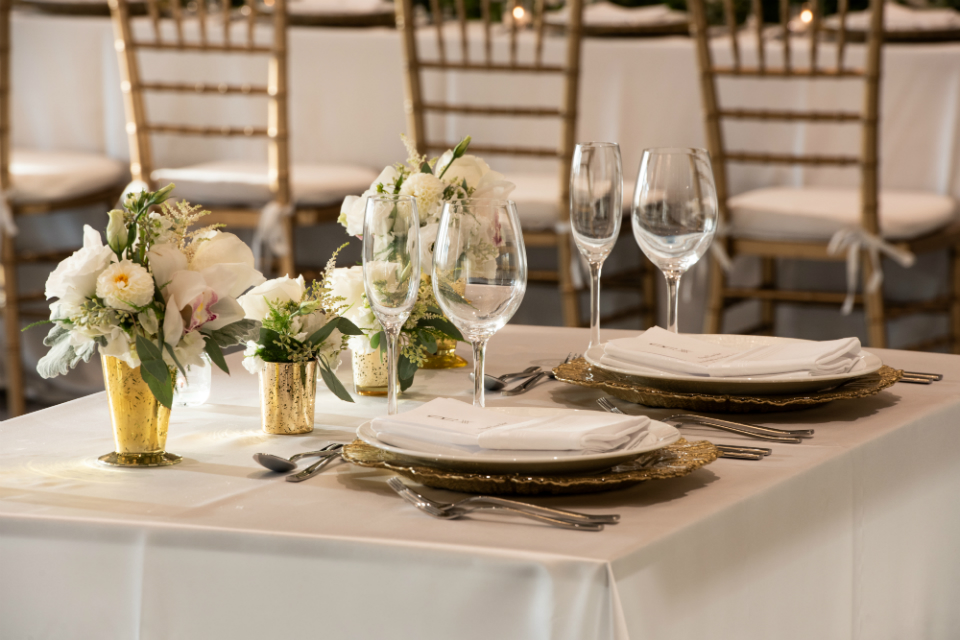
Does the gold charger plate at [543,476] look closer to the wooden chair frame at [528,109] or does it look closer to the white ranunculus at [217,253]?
the white ranunculus at [217,253]

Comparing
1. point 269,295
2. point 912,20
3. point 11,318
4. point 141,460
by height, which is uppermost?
point 912,20

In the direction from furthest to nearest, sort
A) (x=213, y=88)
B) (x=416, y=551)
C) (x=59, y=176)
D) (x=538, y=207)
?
(x=59, y=176), (x=213, y=88), (x=538, y=207), (x=416, y=551)

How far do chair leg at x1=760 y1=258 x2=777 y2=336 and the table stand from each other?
6.22ft

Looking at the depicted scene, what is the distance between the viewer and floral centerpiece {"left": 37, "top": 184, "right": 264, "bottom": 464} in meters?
0.87

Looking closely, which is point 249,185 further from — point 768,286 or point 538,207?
point 768,286

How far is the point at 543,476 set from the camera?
2.60 ft

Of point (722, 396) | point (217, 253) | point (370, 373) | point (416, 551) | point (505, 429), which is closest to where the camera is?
point (416, 551)

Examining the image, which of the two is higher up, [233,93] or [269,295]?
[233,93]

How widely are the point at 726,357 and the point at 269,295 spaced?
0.41 m

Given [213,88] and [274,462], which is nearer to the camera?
[274,462]

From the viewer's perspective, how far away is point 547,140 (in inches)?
116

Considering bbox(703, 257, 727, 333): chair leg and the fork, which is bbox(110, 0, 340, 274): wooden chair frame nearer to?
bbox(703, 257, 727, 333): chair leg

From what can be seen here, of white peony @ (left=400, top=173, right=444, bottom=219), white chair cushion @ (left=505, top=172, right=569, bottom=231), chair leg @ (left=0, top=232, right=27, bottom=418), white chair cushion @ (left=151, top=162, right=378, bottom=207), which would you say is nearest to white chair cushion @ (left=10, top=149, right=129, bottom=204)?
chair leg @ (left=0, top=232, right=27, bottom=418)

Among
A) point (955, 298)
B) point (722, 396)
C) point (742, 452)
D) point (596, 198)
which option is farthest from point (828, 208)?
point (742, 452)
